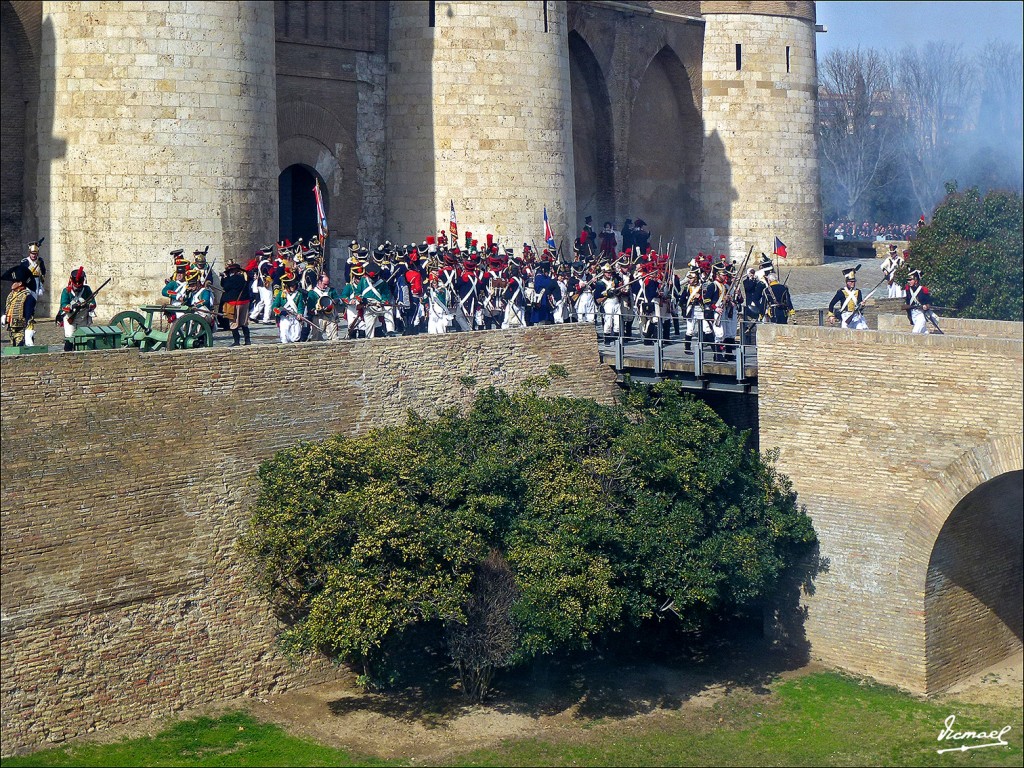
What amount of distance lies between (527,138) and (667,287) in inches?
169

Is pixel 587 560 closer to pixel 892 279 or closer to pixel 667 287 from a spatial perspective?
pixel 667 287

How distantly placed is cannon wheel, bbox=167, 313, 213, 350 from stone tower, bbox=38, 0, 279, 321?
13.0 ft

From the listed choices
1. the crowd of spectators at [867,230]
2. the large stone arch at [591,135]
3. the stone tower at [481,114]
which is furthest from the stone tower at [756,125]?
the crowd of spectators at [867,230]

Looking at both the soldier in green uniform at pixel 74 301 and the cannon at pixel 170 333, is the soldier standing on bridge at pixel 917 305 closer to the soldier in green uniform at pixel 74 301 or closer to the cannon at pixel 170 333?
the cannon at pixel 170 333

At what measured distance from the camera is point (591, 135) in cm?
3425

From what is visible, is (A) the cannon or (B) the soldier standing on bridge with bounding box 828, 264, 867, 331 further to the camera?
(B) the soldier standing on bridge with bounding box 828, 264, 867, 331

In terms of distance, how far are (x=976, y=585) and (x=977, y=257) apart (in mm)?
10471

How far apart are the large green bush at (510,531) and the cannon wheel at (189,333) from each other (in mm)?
1713

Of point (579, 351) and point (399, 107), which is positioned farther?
point (399, 107)

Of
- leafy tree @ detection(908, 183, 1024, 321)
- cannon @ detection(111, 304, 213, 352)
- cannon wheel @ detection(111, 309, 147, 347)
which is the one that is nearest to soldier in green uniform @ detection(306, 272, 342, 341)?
cannon @ detection(111, 304, 213, 352)

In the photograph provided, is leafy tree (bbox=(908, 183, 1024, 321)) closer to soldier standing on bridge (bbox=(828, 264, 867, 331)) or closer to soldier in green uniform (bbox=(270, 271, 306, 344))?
soldier standing on bridge (bbox=(828, 264, 867, 331))

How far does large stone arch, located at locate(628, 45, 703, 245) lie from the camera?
3541 cm

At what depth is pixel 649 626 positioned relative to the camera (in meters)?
22.0

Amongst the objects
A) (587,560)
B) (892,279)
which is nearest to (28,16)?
(587,560)
